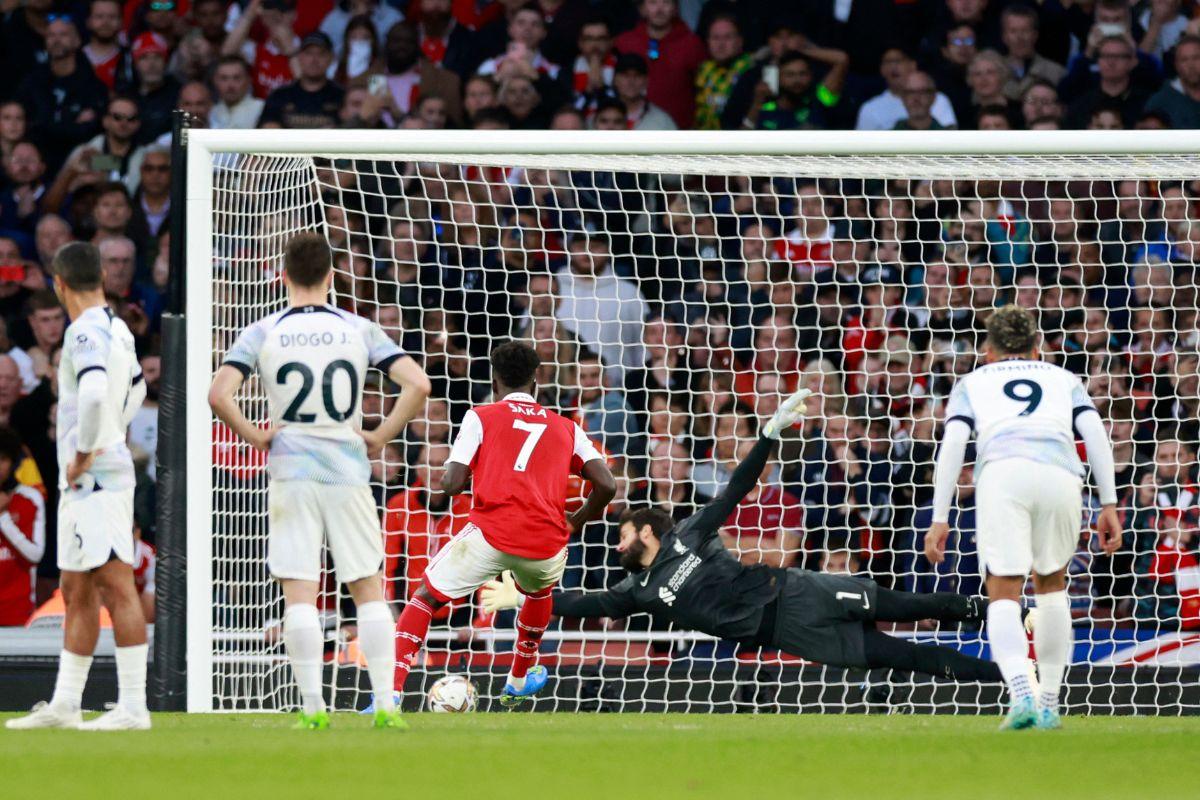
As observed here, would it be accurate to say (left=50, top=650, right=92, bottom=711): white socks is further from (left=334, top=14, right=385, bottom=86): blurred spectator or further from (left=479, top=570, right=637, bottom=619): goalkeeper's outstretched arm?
(left=334, top=14, right=385, bottom=86): blurred spectator

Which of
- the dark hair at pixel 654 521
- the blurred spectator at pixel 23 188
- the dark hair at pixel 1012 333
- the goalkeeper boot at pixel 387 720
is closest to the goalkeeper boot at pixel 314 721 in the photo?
the goalkeeper boot at pixel 387 720

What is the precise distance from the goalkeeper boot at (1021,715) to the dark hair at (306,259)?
3.05 metres

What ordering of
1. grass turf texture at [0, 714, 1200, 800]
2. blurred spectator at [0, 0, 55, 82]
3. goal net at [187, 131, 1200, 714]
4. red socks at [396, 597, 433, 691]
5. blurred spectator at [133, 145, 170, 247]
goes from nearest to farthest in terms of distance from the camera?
grass turf texture at [0, 714, 1200, 800] < red socks at [396, 597, 433, 691] < goal net at [187, 131, 1200, 714] < blurred spectator at [133, 145, 170, 247] < blurred spectator at [0, 0, 55, 82]

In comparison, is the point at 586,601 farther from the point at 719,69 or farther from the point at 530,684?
the point at 719,69

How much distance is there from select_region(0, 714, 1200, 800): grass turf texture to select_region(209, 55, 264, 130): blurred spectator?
23.9 ft

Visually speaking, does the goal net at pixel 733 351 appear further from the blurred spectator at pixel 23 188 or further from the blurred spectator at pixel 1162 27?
the blurred spectator at pixel 23 188

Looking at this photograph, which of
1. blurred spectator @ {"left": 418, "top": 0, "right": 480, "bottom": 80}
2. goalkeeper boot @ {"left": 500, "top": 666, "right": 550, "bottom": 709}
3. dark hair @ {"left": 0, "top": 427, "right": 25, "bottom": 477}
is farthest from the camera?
blurred spectator @ {"left": 418, "top": 0, "right": 480, "bottom": 80}

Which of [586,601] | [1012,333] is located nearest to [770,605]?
[586,601]

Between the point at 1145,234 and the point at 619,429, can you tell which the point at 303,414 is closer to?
the point at 619,429

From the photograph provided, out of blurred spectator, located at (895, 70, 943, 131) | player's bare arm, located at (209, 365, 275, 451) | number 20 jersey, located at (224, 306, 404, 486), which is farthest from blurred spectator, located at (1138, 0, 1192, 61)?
player's bare arm, located at (209, 365, 275, 451)

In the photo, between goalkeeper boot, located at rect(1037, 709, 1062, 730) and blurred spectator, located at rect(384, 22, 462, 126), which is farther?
blurred spectator, located at rect(384, 22, 462, 126)

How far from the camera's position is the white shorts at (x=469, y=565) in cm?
838

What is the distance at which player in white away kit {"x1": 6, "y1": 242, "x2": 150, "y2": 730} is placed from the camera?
6.30 meters

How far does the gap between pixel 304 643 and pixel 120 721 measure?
75cm
